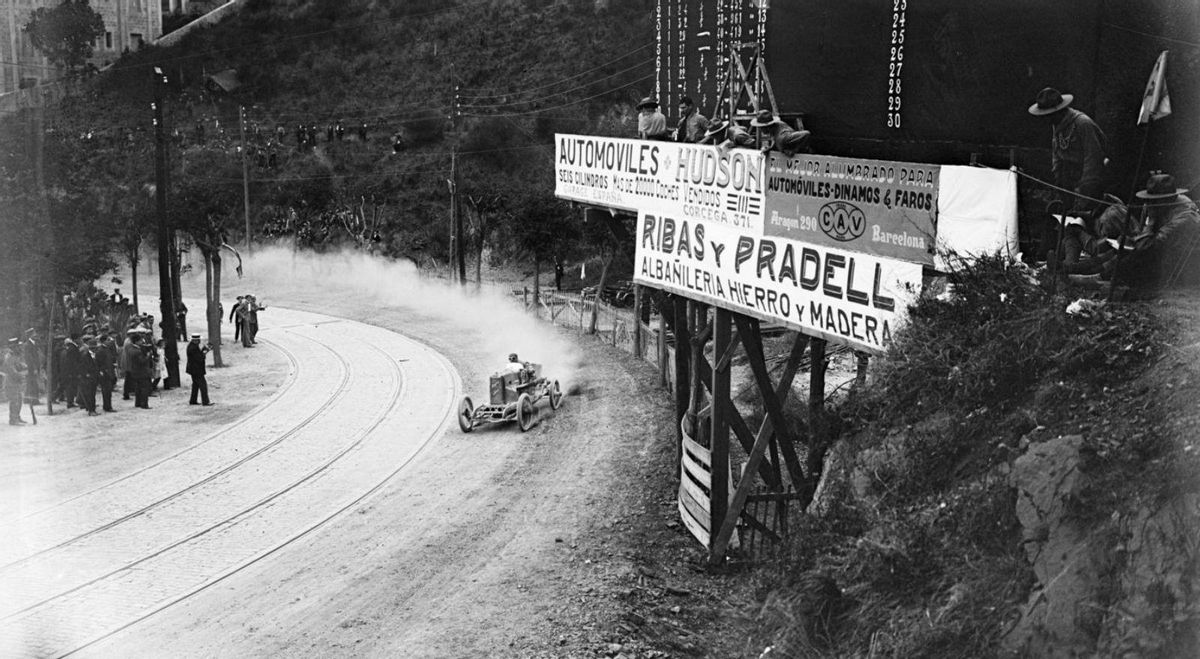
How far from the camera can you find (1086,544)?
695 centimetres

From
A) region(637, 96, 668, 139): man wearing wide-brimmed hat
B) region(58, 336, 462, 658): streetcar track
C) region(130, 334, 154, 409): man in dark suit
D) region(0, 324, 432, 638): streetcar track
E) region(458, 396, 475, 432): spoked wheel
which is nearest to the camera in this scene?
region(58, 336, 462, 658): streetcar track

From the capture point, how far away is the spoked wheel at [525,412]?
2152 cm

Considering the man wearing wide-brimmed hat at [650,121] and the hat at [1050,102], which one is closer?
the hat at [1050,102]

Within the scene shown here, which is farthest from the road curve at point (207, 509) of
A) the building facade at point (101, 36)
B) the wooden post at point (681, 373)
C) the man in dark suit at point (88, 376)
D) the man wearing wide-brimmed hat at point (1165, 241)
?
the building facade at point (101, 36)

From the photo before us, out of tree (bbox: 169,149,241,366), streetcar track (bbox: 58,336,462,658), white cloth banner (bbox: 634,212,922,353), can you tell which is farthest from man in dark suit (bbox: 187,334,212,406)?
white cloth banner (bbox: 634,212,922,353)

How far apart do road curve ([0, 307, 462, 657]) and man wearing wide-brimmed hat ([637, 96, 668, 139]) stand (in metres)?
6.68

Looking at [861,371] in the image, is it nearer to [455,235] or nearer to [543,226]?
[543,226]

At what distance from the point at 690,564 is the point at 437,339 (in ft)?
67.6

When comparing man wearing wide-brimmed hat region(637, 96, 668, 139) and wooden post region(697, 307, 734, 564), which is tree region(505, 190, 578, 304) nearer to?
man wearing wide-brimmed hat region(637, 96, 668, 139)

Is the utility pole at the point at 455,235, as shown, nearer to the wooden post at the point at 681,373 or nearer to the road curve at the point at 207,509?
the road curve at the point at 207,509

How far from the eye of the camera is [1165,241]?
9.45 metres

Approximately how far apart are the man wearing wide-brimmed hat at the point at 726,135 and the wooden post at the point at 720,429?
1.93 m

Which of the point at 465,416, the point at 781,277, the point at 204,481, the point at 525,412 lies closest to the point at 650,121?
the point at 781,277

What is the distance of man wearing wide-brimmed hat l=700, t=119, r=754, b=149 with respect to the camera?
12.9m
